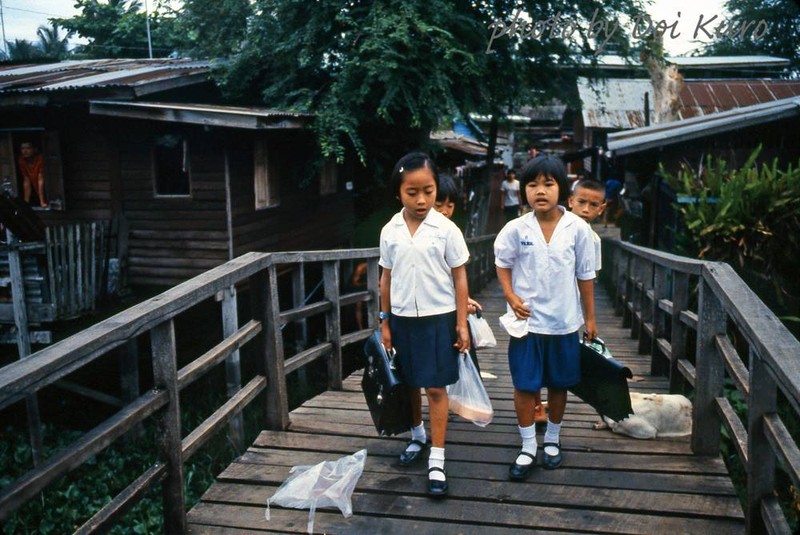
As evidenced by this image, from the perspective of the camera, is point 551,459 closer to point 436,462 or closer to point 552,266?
point 436,462

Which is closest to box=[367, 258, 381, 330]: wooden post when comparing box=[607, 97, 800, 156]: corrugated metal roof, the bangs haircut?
the bangs haircut

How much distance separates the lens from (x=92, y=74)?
1184 cm

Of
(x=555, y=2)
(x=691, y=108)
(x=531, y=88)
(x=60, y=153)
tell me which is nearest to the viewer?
(x=60, y=153)

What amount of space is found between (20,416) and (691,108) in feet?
50.7

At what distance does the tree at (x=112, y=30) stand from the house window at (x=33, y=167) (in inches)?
659

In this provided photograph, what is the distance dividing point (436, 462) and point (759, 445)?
1.32 m

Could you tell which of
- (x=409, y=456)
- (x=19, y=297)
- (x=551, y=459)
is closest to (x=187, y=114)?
(x=19, y=297)

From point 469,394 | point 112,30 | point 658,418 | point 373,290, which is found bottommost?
point 658,418

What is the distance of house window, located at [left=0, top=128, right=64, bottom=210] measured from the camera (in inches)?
444

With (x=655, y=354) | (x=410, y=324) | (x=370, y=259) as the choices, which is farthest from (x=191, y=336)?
(x=410, y=324)

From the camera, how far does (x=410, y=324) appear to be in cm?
330

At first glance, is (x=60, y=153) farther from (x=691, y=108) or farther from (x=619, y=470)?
(x=691, y=108)

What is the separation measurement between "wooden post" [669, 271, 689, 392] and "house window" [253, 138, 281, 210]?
832 cm

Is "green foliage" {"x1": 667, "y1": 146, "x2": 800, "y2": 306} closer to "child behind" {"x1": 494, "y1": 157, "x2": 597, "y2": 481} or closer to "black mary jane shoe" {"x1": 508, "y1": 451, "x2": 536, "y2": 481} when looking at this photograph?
"child behind" {"x1": 494, "y1": 157, "x2": 597, "y2": 481}
